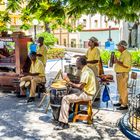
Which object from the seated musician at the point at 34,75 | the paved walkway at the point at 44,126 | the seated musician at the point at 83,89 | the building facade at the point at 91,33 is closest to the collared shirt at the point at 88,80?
the seated musician at the point at 83,89

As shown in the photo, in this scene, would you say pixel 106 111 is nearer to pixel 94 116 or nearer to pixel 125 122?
pixel 94 116

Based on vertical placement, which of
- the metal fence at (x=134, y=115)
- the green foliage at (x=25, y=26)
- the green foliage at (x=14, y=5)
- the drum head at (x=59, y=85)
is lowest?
the metal fence at (x=134, y=115)

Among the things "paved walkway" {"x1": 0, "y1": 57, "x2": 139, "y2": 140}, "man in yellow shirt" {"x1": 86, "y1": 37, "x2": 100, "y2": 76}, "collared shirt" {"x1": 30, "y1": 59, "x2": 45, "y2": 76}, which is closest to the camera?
"paved walkway" {"x1": 0, "y1": 57, "x2": 139, "y2": 140}

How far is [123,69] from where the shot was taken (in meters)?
11.1

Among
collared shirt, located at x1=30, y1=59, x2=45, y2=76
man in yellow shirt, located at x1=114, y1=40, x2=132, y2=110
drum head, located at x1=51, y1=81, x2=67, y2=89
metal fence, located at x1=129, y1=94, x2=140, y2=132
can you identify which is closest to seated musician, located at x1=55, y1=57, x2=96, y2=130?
drum head, located at x1=51, y1=81, x2=67, y2=89

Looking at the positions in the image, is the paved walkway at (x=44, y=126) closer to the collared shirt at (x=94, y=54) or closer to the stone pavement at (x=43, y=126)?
the stone pavement at (x=43, y=126)

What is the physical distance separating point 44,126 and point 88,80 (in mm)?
1411

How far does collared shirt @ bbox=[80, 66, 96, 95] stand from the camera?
30.6ft

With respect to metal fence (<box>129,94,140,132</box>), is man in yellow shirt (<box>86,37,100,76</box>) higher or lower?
higher

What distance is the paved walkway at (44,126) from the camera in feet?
28.1

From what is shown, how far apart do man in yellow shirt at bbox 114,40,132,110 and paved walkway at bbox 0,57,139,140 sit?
471mm

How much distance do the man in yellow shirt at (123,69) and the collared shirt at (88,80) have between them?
1.85m

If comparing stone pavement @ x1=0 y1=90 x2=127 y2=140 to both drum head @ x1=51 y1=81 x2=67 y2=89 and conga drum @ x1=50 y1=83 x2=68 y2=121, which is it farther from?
drum head @ x1=51 y1=81 x2=67 y2=89

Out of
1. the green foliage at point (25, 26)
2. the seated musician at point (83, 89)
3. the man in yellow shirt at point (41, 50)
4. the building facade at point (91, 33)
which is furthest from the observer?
the building facade at point (91, 33)
